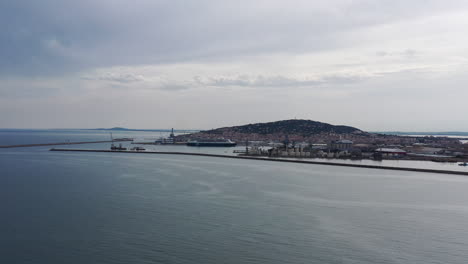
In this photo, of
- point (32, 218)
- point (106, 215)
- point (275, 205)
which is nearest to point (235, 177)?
point (275, 205)

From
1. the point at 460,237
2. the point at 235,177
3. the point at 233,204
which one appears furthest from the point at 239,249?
the point at 235,177

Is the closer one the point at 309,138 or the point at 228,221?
the point at 228,221

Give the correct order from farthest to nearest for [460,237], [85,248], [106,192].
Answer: [106,192]
[460,237]
[85,248]

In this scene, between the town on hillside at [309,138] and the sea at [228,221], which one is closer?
the sea at [228,221]

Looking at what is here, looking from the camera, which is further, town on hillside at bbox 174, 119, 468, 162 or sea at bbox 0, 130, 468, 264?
town on hillside at bbox 174, 119, 468, 162

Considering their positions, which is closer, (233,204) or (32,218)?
(32,218)

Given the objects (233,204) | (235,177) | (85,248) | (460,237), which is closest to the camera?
(85,248)

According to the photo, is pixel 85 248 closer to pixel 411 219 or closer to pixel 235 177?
pixel 411 219
